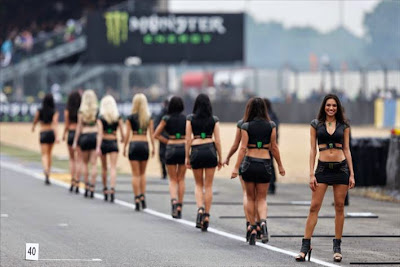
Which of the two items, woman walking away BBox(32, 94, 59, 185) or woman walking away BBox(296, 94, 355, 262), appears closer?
woman walking away BBox(296, 94, 355, 262)

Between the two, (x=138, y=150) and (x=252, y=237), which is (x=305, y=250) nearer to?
(x=252, y=237)

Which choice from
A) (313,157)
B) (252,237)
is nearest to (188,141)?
(252,237)

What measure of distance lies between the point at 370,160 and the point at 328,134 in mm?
9491

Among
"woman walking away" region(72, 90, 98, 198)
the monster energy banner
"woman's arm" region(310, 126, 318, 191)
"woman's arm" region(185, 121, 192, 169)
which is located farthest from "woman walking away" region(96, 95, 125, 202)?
the monster energy banner

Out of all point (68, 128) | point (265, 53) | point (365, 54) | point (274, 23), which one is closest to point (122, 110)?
point (68, 128)

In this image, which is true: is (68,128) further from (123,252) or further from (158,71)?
(158,71)

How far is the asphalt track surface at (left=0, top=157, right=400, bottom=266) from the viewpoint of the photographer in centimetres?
1227

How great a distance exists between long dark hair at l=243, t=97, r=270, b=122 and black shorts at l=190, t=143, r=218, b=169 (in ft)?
5.92

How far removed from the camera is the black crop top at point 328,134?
12.3m

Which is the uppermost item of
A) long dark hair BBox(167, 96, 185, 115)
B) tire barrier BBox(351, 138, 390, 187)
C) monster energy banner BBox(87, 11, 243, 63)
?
monster energy banner BBox(87, 11, 243, 63)

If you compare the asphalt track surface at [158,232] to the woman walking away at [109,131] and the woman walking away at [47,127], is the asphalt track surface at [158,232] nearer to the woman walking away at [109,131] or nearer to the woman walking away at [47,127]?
the woman walking away at [109,131]

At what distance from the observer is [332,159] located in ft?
40.3

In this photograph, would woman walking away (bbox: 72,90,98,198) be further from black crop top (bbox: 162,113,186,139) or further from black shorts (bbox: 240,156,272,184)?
black shorts (bbox: 240,156,272,184)

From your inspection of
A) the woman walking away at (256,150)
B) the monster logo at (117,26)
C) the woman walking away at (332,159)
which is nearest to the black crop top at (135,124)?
the woman walking away at (256,150)
